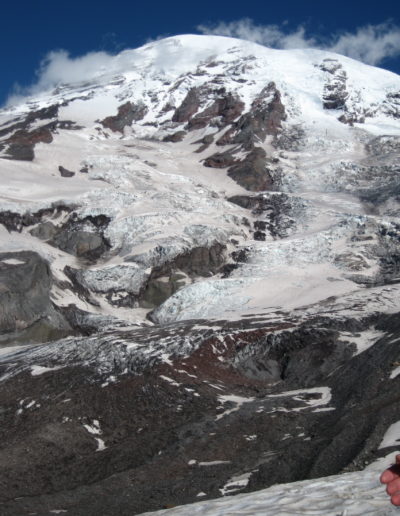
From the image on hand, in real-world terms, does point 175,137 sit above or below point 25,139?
below

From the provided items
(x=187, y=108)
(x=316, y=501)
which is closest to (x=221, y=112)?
(x=187, y=108)

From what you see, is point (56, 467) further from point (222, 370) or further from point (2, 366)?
point (2, 366)

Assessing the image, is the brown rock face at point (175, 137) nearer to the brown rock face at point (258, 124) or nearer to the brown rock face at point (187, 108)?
the brown rock face at point (187, 108)

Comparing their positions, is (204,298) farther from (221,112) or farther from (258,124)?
(221,112)

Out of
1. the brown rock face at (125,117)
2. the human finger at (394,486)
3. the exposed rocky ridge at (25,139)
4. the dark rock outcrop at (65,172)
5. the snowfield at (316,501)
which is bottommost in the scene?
the dark rock outcrop at (65,172)

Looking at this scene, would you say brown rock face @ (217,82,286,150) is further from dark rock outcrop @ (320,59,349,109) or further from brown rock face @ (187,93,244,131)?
dark rock outcrop @ (320,59,349,109)

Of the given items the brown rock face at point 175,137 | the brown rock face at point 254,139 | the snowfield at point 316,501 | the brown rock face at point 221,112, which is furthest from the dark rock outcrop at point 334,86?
the snowfield at point 316,501
